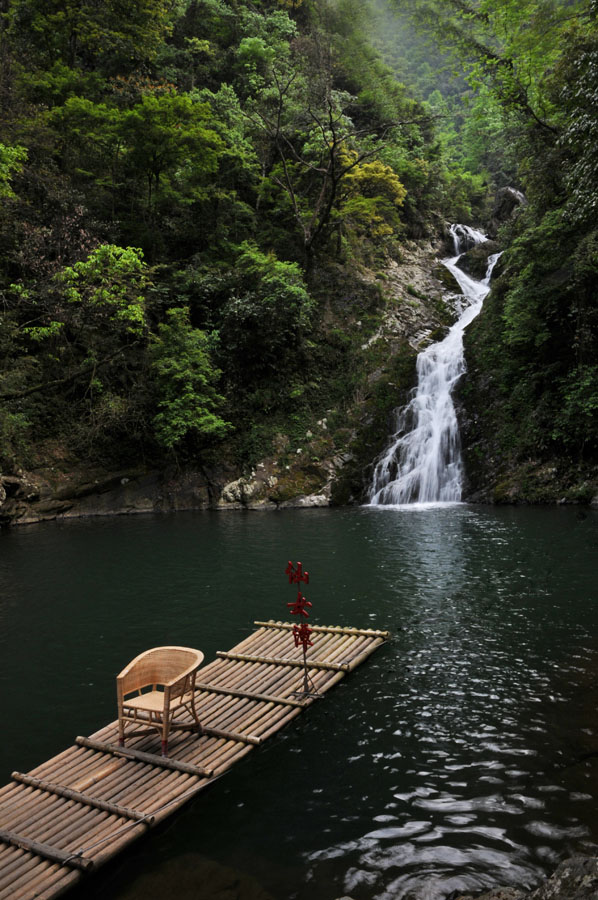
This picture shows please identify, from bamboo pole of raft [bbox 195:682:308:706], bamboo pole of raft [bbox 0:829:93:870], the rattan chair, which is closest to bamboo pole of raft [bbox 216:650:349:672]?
bamboo pole of raft [bbox 195:682:308:706]

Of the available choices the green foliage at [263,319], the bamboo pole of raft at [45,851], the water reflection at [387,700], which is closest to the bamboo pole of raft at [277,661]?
the water reflection at [387,700]

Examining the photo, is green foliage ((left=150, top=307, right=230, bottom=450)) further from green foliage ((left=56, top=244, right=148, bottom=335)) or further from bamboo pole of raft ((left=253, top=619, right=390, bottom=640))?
bamboo pole of raft ((left=253, top=619, right=390, bottom=640))

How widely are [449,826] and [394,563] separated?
26.2 ft

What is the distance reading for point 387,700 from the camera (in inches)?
240

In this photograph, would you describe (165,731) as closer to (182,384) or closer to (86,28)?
(182,384)

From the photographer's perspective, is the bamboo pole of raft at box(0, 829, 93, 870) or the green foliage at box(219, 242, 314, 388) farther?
the green foliage at box(219, 242, 314, 388)

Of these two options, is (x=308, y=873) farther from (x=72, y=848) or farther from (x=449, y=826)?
(x=72, y=848)

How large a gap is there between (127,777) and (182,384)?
61.1 feet

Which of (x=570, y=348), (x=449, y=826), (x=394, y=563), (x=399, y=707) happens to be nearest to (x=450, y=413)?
(x=570, y=348)

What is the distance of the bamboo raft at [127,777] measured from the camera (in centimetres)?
381

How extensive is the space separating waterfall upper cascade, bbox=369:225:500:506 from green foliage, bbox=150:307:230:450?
7.02m

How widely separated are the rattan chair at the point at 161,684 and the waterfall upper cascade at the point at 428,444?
15.8m

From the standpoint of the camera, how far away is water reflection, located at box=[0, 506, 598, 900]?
382 cm

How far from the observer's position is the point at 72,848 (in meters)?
3.92
